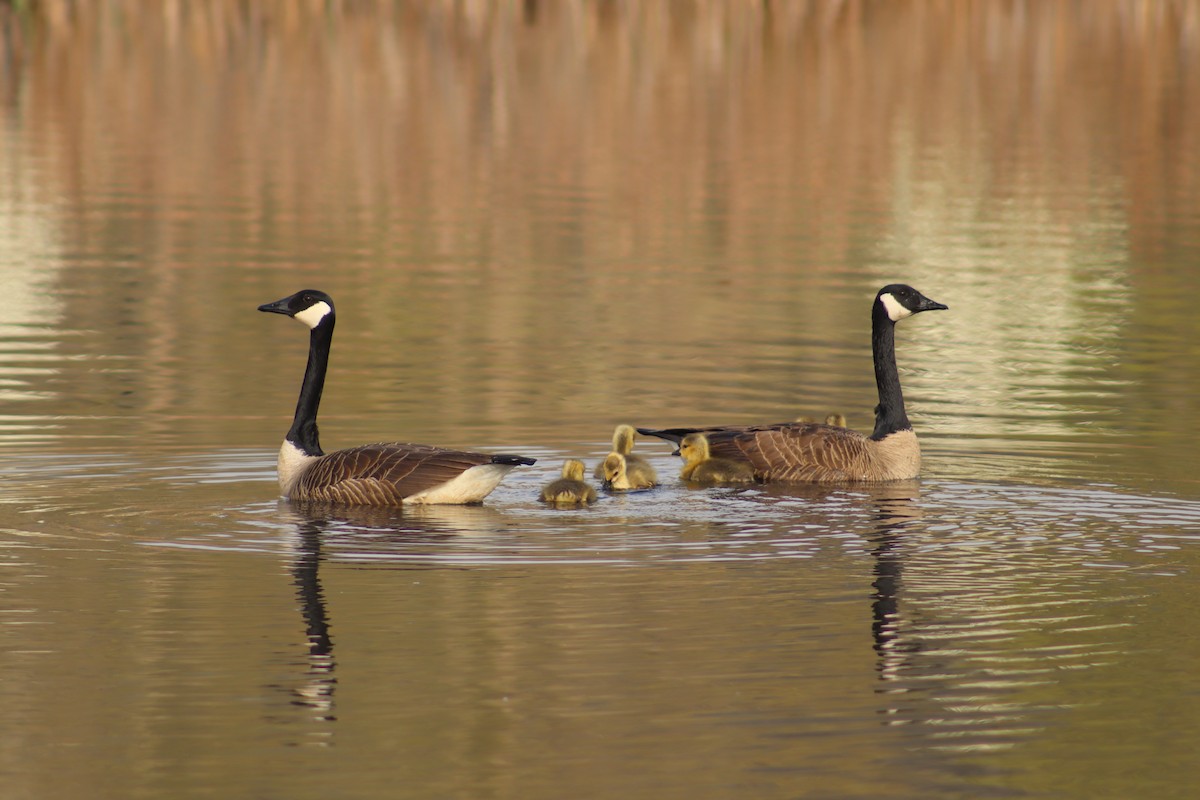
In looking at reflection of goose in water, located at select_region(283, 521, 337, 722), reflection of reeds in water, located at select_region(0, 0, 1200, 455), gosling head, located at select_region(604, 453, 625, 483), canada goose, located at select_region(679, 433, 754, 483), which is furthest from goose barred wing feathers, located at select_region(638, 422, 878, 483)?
reflection of goose in water, located at select_region(283, 521, 337, 722)

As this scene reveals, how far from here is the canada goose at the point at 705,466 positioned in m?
16.1

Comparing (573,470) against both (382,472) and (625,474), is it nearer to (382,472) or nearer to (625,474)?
(625,474)

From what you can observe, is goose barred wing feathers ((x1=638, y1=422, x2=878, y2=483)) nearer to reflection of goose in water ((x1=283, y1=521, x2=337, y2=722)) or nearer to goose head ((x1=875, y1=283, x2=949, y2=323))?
goose head ((x1=875, y1=283, x2=949, y2=323))

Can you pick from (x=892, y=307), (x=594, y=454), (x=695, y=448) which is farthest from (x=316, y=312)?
(x=892, y=307)

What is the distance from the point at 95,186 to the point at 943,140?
18600 millimetres

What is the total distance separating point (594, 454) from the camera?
1709 centimetres

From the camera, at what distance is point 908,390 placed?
2091 centimetres

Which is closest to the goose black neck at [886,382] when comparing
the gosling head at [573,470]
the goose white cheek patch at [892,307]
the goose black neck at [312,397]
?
the goose white cheek patch at [892,307]

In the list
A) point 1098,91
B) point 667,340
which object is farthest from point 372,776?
point 1098,91

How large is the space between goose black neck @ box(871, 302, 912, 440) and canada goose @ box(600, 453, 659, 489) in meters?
1.93

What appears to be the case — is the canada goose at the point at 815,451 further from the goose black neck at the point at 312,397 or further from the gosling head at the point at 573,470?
the goose black neck at the point at 312,397

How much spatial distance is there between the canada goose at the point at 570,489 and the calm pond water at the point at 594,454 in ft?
0.71

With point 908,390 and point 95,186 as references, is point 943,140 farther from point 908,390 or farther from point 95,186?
point 908,390

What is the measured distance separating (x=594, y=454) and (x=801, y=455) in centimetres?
176
